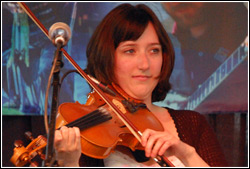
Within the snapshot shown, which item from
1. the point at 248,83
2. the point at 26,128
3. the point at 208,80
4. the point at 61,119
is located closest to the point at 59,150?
the point at 61,119

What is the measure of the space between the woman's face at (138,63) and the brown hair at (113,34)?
0.02 meters

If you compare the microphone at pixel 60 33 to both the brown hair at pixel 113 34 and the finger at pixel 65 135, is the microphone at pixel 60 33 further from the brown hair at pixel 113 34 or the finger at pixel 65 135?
the brown hair at pixel 113 34

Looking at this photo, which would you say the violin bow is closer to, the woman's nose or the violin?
the violin

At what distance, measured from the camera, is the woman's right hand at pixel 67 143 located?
3.49 feet

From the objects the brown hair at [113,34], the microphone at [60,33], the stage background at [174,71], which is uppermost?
the microphone at [60,33]

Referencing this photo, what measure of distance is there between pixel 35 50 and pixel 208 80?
108 centimetres

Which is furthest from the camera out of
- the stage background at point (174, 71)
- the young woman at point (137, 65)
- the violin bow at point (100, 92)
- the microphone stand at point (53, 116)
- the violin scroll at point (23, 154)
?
the stage background at point (174, 71)

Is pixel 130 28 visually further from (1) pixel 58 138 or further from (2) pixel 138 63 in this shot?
(1) pixel 58 138

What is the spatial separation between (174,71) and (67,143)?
4.24 ft

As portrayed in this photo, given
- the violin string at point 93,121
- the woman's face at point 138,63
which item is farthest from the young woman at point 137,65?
the violin string at point 93,121

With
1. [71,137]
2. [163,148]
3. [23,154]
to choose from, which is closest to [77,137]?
[71,137]

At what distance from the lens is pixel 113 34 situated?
1.46 metres


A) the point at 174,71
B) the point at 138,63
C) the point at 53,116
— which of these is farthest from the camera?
the point at 174,71

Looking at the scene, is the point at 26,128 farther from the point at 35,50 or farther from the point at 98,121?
the point at 98,121
